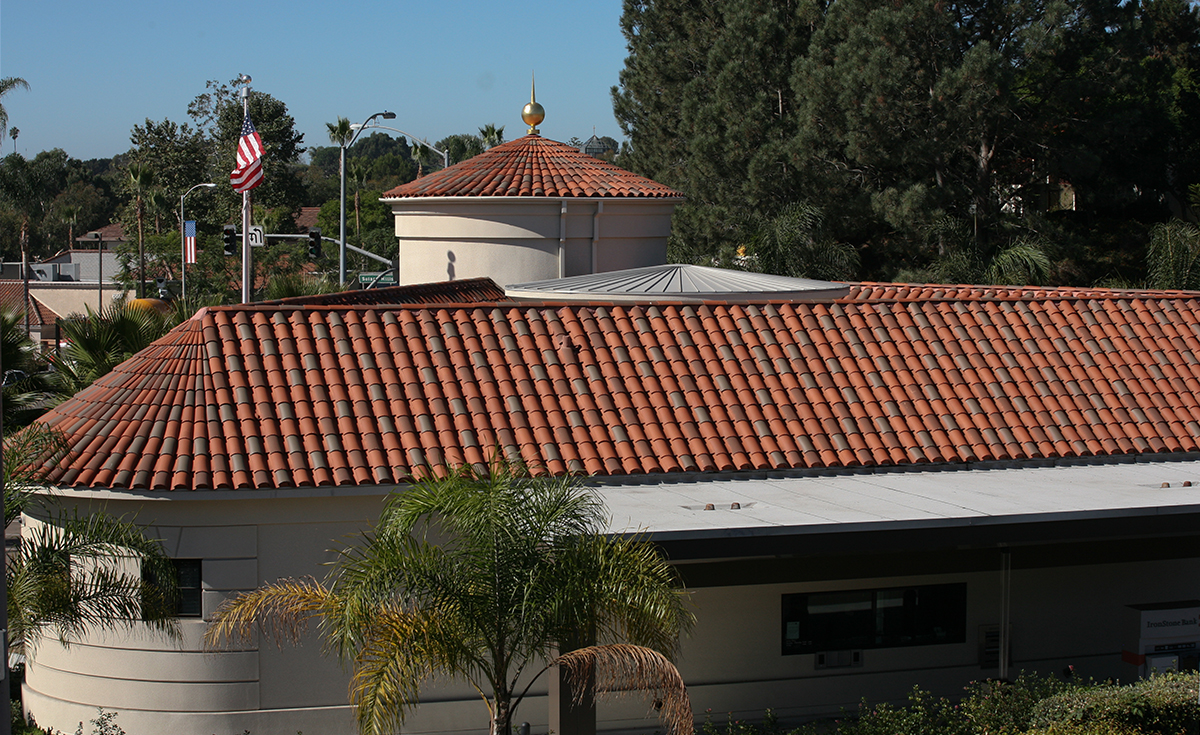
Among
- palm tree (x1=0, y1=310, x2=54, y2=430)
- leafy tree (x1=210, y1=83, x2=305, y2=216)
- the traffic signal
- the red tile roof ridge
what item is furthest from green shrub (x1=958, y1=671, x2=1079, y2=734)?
leafy tree (x1=210, y1=83, x2=305, y2=216)

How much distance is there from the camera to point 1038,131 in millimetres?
→ 31766

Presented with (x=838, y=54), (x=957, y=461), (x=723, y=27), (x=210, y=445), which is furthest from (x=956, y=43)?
(x=210, y=445)

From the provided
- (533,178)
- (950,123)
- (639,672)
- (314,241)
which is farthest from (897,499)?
(314,241)

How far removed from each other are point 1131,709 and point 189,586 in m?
8.57

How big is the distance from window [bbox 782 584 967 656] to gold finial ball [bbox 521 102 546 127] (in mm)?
14907

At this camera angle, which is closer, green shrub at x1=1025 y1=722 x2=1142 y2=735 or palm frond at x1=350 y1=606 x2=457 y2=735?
palm frond at x1=350 y1=606 x2=457 y2=735

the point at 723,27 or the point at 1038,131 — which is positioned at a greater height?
the point at 723,27

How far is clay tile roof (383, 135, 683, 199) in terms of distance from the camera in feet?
67.1

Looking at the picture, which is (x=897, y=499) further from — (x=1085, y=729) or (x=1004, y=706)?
(x=1085, y=729)

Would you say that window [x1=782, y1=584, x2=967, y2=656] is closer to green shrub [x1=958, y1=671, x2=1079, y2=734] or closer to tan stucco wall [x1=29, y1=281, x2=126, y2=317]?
green shrub [x1=958, y1=671, x2=1079, y2=734]

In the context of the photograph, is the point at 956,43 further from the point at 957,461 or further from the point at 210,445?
the point at 210,445

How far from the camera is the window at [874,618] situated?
11.9m

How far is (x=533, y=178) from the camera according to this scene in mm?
20938

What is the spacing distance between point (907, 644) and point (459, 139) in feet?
339
